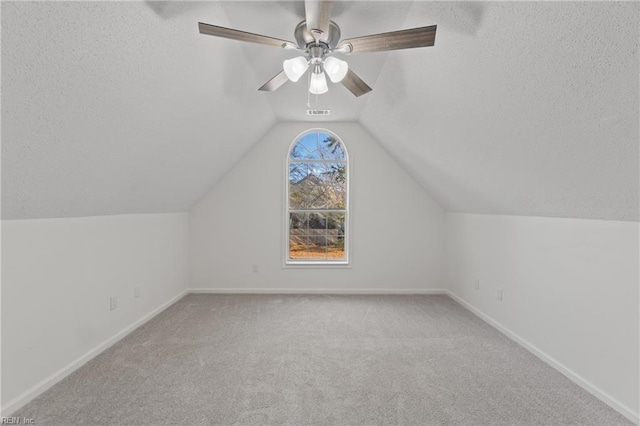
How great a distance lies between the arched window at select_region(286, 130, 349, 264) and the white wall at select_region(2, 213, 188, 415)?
1.91m

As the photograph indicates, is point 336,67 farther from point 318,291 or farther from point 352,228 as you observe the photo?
point 318,291

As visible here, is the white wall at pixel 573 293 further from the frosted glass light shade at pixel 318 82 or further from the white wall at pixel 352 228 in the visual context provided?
the frosted glass light shade at pixel 318 82

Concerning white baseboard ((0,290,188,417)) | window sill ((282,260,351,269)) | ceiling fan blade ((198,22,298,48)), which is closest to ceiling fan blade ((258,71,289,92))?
ceiling fan blade ((198,22,298,48))

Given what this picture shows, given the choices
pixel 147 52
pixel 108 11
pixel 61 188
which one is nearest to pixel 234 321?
pixel 61 188

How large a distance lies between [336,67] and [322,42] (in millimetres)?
152

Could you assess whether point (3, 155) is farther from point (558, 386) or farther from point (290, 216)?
point (558, 386)

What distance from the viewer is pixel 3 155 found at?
4.72 feet

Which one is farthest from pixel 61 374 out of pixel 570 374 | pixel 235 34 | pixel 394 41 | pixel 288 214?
pixel 570 374

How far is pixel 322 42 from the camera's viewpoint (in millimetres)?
1697

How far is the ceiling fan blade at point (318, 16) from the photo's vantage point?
138 cm

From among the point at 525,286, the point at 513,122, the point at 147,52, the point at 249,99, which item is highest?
the point at 249,99

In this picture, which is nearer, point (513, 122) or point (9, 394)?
point (9, 394)

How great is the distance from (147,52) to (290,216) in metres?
2.93

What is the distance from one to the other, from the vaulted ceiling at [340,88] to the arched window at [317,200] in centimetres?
144
